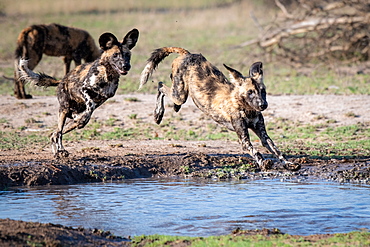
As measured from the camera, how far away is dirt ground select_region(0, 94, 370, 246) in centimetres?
478

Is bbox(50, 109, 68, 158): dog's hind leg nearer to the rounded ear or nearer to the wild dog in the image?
the rounded ear

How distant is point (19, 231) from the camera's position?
4.51 m

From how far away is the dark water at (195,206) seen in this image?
5.32m

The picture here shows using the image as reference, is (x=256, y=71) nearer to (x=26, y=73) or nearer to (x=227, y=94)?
(x=227, y=94)

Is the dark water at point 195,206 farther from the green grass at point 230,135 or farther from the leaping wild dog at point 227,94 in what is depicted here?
the green grass at point 230,135

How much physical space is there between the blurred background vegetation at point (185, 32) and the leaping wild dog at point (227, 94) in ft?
16.4

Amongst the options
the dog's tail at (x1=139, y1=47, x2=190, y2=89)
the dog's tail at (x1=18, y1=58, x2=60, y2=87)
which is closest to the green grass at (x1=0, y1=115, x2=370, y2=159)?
the dog's tail at (x1=18, y1=58, x2=60, y2=87)

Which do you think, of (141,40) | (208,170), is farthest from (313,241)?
(141,40)

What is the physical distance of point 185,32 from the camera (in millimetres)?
22844

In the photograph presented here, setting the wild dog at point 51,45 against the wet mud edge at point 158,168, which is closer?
the wet mud edge at point 158,168

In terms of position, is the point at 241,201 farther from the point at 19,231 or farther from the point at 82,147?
the point at 82,147

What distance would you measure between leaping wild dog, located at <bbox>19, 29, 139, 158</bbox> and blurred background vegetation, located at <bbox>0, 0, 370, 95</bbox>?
16.7ft

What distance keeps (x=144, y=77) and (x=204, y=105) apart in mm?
1177

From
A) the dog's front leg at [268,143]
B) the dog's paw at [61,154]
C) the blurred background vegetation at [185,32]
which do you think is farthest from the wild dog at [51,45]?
the dog's front leg at [268,143]
